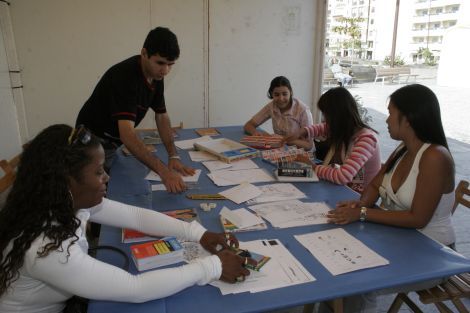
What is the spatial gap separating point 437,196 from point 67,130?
1299 mm

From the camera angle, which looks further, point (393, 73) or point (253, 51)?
point (393, 73)

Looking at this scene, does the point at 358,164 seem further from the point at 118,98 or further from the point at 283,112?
the point at 118,98

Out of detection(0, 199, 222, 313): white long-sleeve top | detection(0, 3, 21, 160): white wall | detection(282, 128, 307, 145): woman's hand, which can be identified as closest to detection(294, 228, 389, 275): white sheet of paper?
detection(0, 199, 222, 313): white long-sleeve top

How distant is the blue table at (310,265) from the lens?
0.96m

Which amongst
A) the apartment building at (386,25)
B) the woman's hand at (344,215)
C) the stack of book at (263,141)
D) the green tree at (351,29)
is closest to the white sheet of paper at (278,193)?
the woman's hand at (344,215)

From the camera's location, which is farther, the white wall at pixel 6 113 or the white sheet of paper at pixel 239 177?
the white wall at pixel 6 113

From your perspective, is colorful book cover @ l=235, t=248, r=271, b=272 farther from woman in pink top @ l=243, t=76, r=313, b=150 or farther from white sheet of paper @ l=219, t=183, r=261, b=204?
woman in pink top @ l=243, t=76, r=313, b=150

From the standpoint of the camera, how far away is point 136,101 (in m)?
1.99

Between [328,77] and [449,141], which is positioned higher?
[328,77]

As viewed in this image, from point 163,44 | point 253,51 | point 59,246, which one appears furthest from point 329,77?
point 59,246

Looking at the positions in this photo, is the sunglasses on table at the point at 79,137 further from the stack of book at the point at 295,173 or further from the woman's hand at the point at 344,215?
the stack of book at the point at 295,173

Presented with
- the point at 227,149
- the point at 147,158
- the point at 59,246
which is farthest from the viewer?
the point at 227,149

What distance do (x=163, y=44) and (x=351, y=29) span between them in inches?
122

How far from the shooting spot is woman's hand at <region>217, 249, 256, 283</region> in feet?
3.41
